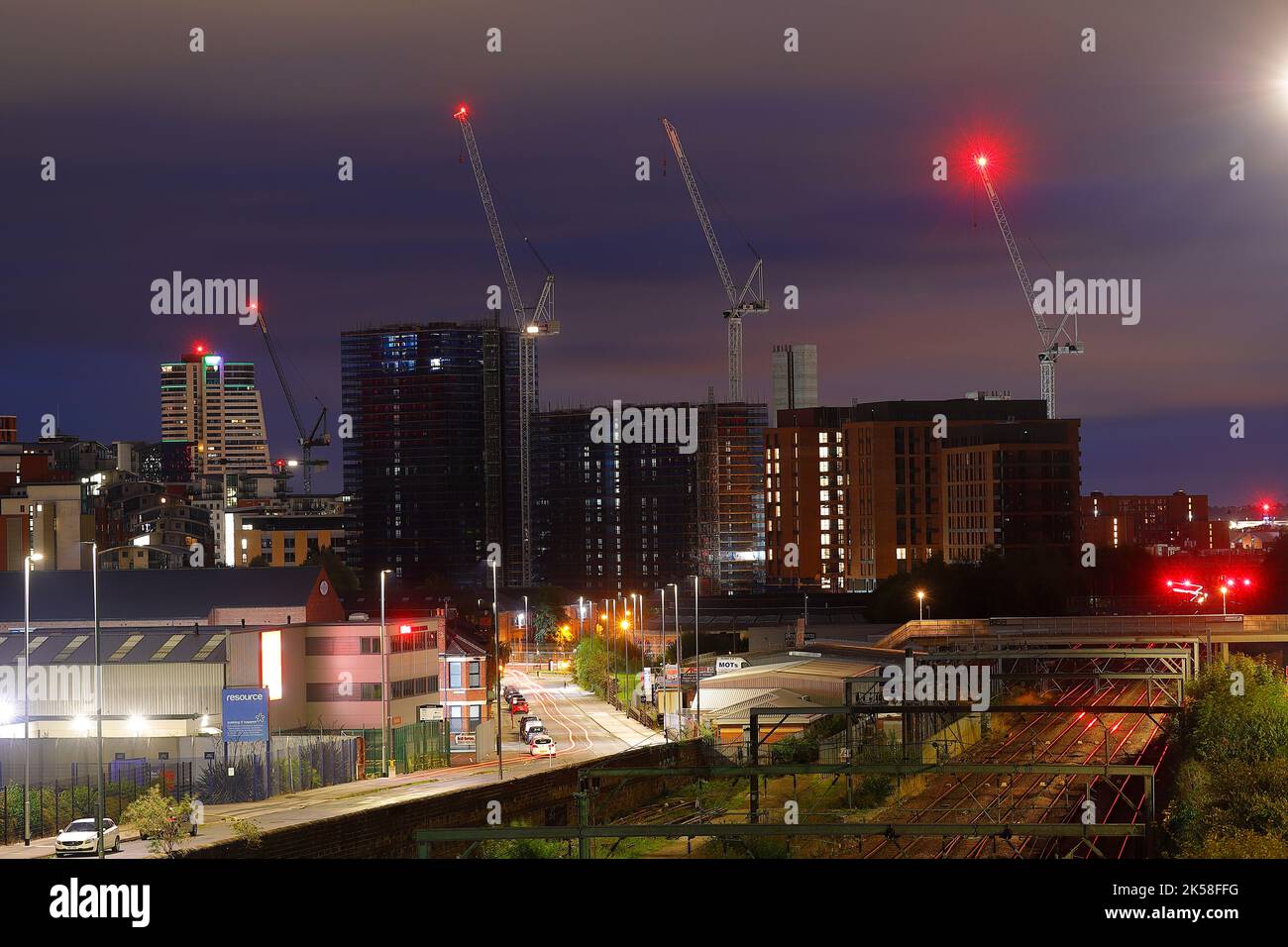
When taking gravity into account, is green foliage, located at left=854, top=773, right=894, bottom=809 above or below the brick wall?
below

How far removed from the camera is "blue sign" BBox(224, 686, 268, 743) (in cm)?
4012

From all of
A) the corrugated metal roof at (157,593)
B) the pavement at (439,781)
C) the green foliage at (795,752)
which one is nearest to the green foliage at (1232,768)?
the green foliage at (795,752)

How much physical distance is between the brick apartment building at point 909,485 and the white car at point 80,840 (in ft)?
331

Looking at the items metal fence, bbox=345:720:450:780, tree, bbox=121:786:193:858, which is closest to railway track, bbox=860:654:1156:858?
tree, bbox=121:786:193:858

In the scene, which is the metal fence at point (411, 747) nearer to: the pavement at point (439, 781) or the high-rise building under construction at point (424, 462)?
the pavement at point (439, 781)

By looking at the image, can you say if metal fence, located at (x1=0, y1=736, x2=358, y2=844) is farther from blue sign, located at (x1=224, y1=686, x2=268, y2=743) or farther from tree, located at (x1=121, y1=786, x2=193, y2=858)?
tree, located at (x1=121, y1=786, x2=193, y2=858)

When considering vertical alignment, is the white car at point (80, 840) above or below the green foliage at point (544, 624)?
above

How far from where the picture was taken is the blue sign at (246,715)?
40125 mm

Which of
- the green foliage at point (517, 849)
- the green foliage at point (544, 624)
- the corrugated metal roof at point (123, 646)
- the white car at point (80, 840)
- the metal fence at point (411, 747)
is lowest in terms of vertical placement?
the green foliage at point (544, 624)

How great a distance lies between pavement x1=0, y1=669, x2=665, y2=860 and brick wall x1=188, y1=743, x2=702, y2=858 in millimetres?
819

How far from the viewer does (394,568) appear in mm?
191500
